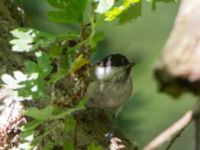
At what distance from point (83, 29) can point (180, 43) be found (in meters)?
1.11

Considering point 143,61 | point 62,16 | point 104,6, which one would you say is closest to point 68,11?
point 62,16

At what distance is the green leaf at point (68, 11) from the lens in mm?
1786

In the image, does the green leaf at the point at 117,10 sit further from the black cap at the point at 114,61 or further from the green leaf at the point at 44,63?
the black cap at the point at 114,61

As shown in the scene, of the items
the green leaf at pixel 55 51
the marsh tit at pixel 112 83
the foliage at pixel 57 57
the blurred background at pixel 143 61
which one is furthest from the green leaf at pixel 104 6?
the blurred background at pixel 143 61

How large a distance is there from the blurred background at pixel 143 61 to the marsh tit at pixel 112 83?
0.93m

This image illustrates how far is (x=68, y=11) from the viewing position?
1800 mm

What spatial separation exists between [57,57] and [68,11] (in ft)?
0.67

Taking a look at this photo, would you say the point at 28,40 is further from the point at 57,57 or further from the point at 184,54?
the point at 184,54

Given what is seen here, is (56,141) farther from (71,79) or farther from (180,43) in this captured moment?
(180,43)

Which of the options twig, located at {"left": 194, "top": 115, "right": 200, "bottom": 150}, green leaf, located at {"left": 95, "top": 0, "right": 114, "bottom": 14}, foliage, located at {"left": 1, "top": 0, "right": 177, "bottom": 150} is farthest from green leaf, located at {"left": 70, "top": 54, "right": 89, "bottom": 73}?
twig, located at {"left": 194, "top": 115, "right": 200, "bottom": 150}

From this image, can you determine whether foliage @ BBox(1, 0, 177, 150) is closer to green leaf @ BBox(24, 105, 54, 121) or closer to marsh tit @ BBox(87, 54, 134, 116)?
green leaf @ BBox(24, 105, 54, 121)

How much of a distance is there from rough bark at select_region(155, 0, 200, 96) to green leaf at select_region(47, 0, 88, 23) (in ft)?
3.43

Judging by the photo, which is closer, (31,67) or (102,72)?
(31,67)

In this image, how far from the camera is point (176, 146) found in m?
4.06
